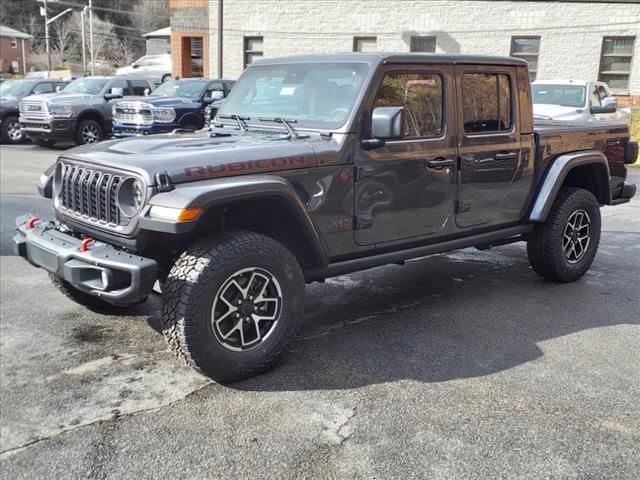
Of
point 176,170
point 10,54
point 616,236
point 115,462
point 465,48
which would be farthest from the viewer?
point 10,54

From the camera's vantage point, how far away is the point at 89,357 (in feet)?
13.5

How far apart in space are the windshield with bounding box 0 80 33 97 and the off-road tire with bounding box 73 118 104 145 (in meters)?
3.75

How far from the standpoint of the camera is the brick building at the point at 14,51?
63719 millimetres

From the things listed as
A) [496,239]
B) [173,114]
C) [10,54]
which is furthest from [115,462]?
[10,54]

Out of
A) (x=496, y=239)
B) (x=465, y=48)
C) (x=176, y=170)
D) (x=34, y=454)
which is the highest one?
(x=465, y=48)

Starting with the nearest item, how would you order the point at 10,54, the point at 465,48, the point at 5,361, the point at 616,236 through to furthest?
the point at 5,361 → the point at 616,236 → the point at 465,48 → the point at 10,54

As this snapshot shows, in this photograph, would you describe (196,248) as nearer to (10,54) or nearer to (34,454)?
(34,454)

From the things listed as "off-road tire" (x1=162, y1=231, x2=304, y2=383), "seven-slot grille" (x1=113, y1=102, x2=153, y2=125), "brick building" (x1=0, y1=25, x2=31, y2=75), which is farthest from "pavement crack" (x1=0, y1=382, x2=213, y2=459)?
"brick building" (x1=0, y1=25, x2=31, y2=75)

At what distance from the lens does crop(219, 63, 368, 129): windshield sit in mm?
4336

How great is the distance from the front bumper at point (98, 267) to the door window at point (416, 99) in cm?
192

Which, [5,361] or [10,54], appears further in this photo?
[10,54]

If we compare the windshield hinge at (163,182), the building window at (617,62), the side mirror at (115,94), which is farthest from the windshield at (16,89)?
the building window at (617,62)

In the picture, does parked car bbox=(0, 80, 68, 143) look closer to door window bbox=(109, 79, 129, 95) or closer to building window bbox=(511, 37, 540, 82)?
door window bbox=(109, 79, 129, 95)

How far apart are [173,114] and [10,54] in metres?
60.7
